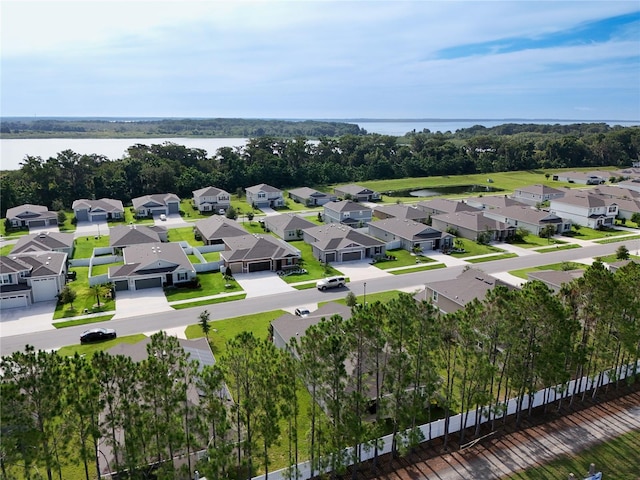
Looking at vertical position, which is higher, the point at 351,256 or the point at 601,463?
the point at 351,256

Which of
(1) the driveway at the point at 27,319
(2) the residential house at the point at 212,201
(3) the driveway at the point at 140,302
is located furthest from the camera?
(2) the residential house at the point at 212,201

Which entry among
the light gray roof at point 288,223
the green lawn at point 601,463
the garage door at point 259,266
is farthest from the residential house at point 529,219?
the green lawn at point 601,463

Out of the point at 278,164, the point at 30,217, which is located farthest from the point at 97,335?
the point at 278,164

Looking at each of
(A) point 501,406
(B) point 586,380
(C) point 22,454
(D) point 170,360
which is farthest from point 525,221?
(C) point 22,454

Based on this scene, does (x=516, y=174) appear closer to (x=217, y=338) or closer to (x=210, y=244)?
(x=210, y=244)

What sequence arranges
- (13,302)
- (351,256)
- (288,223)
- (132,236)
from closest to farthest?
(13,302)
(351,256)
(132,236)
(288,223)

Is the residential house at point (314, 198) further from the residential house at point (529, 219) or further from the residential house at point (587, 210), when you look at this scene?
the residential house at point (587, 210)

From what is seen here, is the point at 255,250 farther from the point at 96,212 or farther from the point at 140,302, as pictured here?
the point at 96,212

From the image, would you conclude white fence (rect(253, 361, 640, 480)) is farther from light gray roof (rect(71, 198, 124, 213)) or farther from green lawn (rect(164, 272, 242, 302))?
light gray roof (rect(71, 198, 124, 213))
